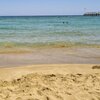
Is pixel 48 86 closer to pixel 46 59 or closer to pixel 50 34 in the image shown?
pixel 46 59

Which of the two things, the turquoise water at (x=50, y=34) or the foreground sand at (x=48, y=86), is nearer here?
the foreground sand at (x=48, y=86)

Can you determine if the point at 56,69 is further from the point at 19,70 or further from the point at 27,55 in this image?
the point at 27,55

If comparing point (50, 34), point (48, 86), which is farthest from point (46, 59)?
point (50, 34)

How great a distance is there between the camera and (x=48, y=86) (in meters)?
5.30

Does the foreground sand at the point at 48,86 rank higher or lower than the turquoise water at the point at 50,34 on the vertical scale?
higher

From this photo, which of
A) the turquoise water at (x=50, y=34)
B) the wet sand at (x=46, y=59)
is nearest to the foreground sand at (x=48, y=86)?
the wet sand at (x=46, y=59)

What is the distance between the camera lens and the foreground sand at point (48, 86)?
4770mm

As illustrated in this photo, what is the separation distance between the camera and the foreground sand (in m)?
4.77

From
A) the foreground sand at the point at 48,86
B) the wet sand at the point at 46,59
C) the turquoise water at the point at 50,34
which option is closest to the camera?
the foreground sand at the point at 48,86

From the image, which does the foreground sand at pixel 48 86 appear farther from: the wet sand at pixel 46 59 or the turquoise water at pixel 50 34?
the turquoise water at pixel 50 34

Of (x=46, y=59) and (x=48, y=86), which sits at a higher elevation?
(x=48, y=86)

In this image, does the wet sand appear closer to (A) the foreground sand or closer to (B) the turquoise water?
(A) the foreground sand

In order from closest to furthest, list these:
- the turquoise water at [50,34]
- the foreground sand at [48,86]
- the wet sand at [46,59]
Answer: the foreground sand at [48,86] < the wet sand at [46,59] < the turquoise water at [50,34]

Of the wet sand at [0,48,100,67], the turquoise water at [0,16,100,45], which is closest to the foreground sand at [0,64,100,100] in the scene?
the wet sand at [0,48,100,67]
